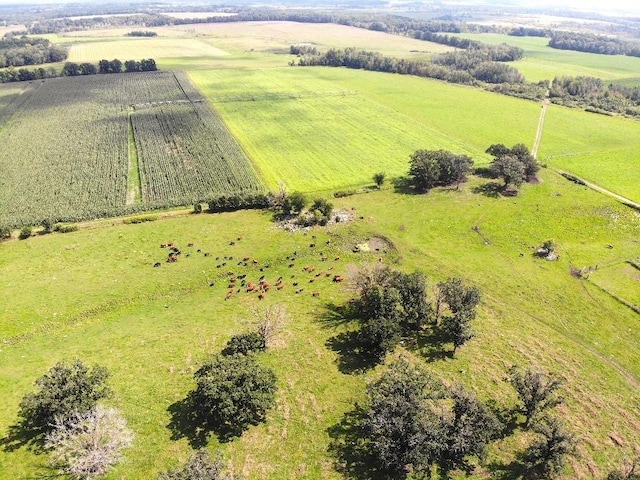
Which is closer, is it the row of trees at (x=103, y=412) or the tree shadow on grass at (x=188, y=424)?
the row of trees at (x=103, y=412)

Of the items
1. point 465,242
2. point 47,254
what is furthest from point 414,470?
point 47,254

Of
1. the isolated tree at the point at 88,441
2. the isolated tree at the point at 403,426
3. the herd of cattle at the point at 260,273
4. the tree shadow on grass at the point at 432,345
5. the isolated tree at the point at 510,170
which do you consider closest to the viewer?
the isolated tree at the point at 88,441

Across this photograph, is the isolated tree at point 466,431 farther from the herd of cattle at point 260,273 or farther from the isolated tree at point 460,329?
the herd of cattle at point 260,273

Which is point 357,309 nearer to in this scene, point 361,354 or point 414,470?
point 361,354

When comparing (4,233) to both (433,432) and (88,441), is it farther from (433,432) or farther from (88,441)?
(433,432)

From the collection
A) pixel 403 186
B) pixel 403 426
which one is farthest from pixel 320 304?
pixel 403 186

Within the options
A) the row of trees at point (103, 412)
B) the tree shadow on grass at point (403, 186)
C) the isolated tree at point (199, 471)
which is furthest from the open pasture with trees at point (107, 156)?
the isolated tree at point (199, 471)
